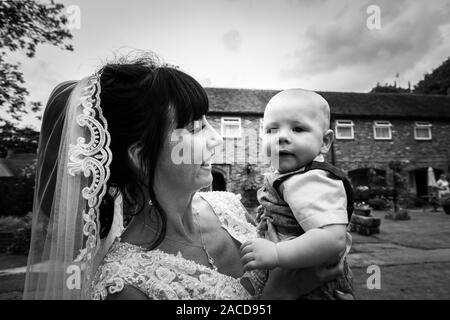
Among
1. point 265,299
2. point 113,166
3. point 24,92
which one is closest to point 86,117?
point 113,166

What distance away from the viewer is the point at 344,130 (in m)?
19.5

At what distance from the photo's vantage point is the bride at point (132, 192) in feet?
4.72

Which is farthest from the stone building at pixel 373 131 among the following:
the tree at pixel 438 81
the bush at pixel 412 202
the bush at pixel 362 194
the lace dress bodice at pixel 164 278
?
the lace dress bodice at pixel 164 278

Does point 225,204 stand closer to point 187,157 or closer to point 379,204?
point 187,157

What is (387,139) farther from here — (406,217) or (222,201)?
(222,201)

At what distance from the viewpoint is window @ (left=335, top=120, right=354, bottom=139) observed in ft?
63.3

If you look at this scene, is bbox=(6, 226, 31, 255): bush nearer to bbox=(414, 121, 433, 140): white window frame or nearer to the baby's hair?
the baby's hair

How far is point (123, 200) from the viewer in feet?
5.81

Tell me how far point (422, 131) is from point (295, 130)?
23767mm

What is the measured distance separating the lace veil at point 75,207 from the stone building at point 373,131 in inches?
602

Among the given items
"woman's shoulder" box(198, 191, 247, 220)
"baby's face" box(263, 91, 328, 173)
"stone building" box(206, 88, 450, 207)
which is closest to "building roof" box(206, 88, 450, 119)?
"stone building" box(206, 88, 450, 207)

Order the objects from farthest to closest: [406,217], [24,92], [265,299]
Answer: [406,217], [24,92], [265,299]

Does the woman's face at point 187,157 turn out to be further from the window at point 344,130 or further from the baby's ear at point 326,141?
the window at point 344,130
